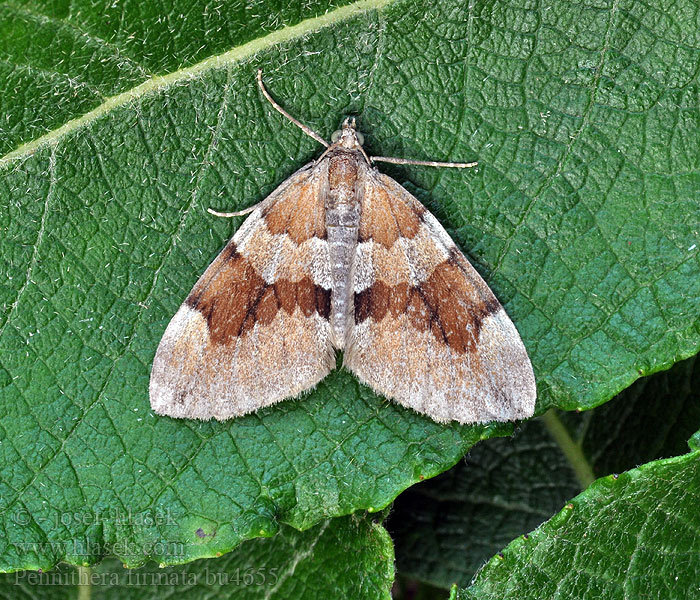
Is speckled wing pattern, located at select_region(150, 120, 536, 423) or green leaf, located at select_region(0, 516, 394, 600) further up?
speckled wing pattern, located at select_region(150, 120, 536, 423)

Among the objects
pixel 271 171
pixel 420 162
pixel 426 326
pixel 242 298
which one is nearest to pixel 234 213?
pixel 271 171

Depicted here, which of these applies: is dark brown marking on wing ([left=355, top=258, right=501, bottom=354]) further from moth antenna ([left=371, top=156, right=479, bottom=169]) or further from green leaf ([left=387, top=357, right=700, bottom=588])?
green leaf ([left=387, top=357, right=700, bottom=588])

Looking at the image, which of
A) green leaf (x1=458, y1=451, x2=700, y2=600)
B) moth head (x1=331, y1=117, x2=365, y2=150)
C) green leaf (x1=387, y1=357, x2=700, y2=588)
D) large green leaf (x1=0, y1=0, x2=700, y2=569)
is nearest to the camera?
green leaf (x1=458, y1=451, x2=700, y2=600)

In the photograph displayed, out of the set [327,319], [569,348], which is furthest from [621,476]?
[327,319]

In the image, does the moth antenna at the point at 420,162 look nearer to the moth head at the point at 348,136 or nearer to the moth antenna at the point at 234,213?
the moth head at the point at 348,136

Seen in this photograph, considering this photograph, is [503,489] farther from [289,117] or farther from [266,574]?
[289,117]

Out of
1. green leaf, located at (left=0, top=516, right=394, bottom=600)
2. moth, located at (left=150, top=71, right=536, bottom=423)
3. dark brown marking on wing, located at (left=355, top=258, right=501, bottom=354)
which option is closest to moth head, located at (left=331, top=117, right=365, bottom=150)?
moth, located at (left=150, top=71, right=536, bottom=423)

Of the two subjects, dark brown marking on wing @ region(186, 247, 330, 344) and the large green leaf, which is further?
dark brown marking on wing @ region(186, 247, 330, 344)
